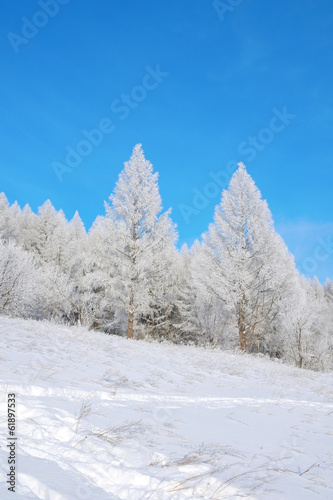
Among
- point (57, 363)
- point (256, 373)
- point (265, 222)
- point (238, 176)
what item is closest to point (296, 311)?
point (265, 222)

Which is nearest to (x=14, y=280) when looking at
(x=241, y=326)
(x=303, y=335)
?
(x=241, y=326)

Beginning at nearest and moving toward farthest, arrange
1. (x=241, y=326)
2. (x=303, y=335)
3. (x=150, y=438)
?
(x=150, y=438) < (x=241, y=326) < (x=303, y=335)

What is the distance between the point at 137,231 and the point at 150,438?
15.5 meters

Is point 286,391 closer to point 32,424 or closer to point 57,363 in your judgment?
point 57,363

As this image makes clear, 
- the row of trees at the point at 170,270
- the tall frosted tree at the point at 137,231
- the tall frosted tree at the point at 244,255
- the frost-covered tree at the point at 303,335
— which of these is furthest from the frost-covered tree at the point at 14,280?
the frost-covered tree at the point at 303,335

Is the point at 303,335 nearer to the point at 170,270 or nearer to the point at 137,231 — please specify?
the point at 170,270

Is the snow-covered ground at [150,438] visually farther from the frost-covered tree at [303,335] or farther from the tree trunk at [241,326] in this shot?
the frost-covered tree at [303,335]

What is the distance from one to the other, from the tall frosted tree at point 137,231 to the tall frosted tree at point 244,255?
330 cm

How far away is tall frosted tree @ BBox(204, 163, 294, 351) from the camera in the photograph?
47.3 ft

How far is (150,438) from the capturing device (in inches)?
86.4

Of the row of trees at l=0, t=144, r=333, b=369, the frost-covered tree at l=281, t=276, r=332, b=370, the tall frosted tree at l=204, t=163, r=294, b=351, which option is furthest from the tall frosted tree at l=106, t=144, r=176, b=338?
the frost-covered tree at l=281, t=276, r=332, b=370

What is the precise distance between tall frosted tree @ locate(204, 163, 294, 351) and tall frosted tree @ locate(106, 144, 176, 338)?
3.30 meters

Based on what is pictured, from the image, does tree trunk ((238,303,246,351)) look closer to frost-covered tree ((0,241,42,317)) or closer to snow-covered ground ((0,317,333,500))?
snow-covered ground ((0,317,333,500))

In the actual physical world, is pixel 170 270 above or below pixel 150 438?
above
